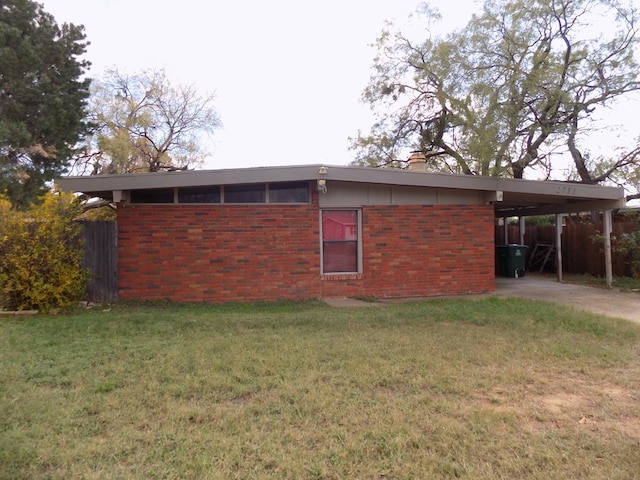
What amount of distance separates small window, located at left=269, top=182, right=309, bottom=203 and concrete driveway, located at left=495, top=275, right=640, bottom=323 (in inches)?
197

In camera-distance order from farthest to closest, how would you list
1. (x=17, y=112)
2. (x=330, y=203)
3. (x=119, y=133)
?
(x=119, y=133) < (x=17, y=112) < (x=330, y=203)

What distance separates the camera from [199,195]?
8828 mm

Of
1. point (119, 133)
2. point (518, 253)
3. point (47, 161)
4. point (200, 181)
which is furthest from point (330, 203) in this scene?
point (119, 133)

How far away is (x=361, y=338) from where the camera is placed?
580cm

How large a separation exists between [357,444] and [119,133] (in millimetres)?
22141

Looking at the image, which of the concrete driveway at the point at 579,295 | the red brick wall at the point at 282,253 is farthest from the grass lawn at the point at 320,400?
the red brick wall at the point at 282,253

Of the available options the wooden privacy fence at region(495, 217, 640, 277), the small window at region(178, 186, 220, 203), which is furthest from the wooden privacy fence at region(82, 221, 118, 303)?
the wooden privacy fence at region(495, 217, 640, 277)

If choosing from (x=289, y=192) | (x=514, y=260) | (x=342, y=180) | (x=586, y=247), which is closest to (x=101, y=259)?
(x=289, y=192)

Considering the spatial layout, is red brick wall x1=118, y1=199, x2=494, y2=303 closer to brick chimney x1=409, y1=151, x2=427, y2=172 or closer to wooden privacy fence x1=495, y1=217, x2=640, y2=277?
brick chimney x1=409, y1=151, x2=427, y2=172

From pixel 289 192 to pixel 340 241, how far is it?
5.07 feet

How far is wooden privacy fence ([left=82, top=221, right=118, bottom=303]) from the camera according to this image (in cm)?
856

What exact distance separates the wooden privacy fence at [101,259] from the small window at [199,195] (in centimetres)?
143

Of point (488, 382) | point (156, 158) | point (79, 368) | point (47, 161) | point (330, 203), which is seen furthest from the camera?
point (156, 158)

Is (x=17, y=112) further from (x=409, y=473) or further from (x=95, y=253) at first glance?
(x=409, y=473)
